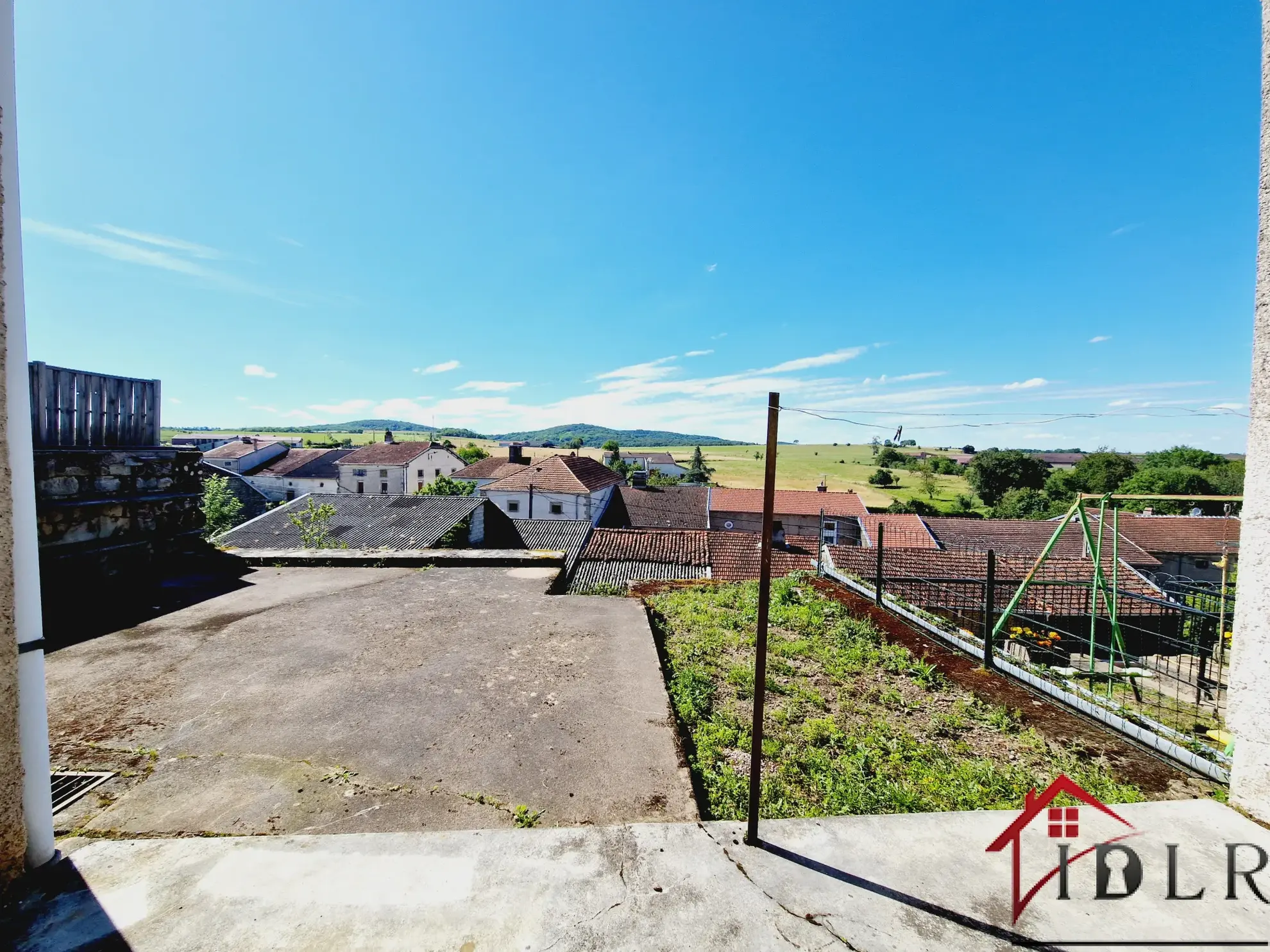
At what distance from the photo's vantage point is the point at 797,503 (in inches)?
1169

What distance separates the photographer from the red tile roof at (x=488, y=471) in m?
36.3

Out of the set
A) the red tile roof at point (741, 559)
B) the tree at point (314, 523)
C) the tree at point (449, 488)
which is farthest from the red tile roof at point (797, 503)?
the tree at point (314, 523)

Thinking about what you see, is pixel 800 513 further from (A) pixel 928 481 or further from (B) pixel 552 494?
(A) pixel 928 481

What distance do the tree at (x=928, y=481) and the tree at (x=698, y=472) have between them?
23614mm

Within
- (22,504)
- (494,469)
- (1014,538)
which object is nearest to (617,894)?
(22,504)

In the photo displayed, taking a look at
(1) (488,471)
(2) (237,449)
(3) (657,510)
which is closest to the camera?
(3) (657,510)

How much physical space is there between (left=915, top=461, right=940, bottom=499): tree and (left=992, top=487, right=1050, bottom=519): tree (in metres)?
6.78

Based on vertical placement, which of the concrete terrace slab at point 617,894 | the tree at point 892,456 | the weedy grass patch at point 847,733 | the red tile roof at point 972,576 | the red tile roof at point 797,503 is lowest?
the red tile roof at point 797,503

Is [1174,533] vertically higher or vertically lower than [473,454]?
lower

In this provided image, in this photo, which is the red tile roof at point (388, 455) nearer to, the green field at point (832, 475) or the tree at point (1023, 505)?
the green field at point (832, 475)

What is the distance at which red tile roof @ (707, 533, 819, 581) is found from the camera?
1075 cm

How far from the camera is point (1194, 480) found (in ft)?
134

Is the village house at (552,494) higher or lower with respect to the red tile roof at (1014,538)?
higher

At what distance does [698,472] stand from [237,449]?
49.4m
